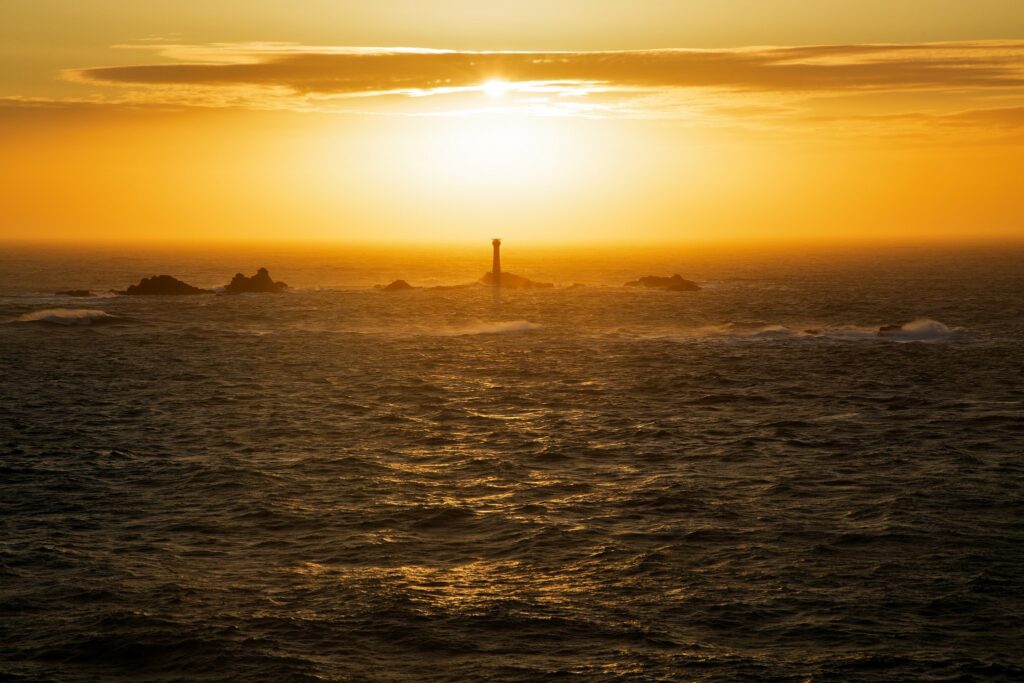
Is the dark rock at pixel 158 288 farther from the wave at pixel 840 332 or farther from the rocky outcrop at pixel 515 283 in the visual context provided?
the wave at pixel 840 332

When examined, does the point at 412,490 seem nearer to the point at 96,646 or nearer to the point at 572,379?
the point at 96,646

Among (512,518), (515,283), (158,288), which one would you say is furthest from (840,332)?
(158,288)

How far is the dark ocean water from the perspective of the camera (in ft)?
86.7

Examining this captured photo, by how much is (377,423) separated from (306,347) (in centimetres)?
3735

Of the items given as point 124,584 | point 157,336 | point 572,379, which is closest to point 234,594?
point 124,584

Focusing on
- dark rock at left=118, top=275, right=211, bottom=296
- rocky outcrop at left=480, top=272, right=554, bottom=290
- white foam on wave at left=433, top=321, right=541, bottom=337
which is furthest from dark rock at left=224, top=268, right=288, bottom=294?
white foam on wave at left=433, top=321, right=541, bottom=337

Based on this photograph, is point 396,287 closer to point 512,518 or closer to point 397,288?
point 397,288

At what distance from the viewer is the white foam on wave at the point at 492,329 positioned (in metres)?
108

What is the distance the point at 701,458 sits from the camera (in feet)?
157

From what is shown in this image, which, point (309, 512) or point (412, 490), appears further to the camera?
point (412, 490)

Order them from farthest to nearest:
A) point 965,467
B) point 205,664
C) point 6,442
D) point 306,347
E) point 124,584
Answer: point 306,347, point 6,442, point 965,467, point 124,584, point 205,664

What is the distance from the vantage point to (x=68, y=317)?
108 metres

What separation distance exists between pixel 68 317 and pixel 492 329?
145 ft

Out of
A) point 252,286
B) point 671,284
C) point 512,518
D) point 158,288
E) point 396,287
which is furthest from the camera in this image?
point 396,287
